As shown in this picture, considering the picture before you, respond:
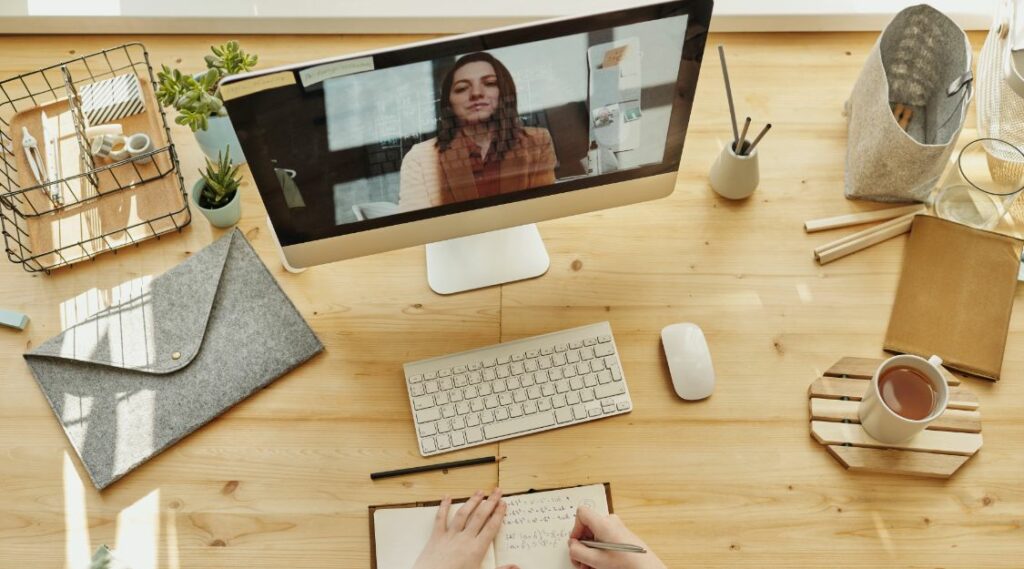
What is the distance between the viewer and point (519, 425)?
3.35 feet

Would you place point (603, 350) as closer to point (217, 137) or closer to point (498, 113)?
point (498, 113)

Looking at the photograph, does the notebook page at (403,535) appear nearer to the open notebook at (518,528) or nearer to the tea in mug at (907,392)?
the open notebook at (518,528)

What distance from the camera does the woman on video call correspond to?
2.78ft

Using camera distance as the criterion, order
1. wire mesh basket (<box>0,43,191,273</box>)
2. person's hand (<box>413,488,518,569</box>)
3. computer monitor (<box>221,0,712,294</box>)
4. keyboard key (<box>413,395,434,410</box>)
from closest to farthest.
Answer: computer monitor (<box>221,0,712,294</box>)
person's hand (<box>413,488,518,569</box>)
keyboard key (<box>413,395,434,410</box>)
wire mesh basket (<box>0,43,191,273</box>)

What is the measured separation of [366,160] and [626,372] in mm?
433

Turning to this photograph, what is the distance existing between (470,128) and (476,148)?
0.03 m

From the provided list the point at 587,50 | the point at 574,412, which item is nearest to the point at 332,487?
the point at 574,412

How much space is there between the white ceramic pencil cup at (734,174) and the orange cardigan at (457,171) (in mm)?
312

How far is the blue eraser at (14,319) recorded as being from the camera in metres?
1.09

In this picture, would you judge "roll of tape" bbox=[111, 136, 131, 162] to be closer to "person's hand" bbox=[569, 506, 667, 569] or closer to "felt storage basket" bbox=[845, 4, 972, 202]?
"person's hand" bbox=[569, 506, 667, 569]

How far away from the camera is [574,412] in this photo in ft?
3.38

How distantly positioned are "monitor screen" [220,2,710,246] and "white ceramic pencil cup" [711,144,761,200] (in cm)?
19

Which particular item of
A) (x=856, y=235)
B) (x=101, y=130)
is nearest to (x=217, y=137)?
(x=101, y=130)

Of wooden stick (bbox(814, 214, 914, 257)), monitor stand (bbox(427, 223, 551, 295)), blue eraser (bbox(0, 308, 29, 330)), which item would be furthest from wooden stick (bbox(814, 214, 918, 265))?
blue eraser (bbox(0, 308, 29, 330))
